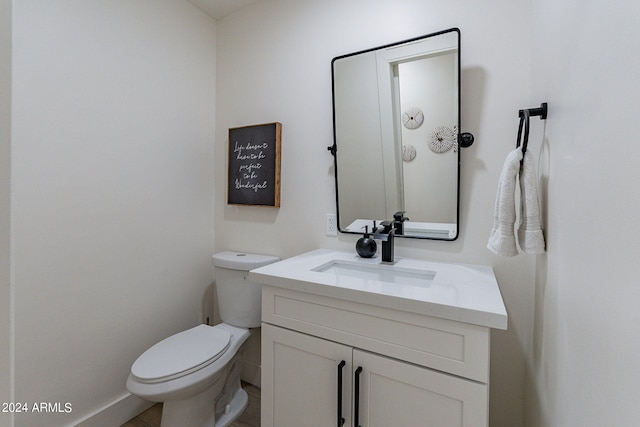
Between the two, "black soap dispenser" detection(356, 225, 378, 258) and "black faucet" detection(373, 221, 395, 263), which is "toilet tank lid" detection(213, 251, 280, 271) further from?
"black faucet" detection(373, 221, 395, 263)

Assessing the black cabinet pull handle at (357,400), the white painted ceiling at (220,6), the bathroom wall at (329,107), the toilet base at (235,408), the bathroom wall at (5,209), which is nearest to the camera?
the bathroom wall at (5,209)

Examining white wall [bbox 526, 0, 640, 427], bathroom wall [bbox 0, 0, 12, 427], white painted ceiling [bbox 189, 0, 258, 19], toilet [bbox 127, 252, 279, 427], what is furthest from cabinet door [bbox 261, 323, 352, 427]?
white painted ceiling [bbox 189, 0, 258, 19]

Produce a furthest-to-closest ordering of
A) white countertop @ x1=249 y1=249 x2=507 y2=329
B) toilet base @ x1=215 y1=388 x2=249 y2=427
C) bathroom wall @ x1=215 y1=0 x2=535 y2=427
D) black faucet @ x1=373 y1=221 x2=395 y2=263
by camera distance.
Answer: toilet base @ x1=215 y1=388 x2=249 y2=427
black faucet @ x1=373 y1=221 x2=395 y2=263
bathroom wall @ x1=215 y1=0 x2=535 y2=427
white countertop @ x1=249 y1=249 x2=507 y2=329

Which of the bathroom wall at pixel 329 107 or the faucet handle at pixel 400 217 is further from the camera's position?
the faucet handle at pixel 400 217

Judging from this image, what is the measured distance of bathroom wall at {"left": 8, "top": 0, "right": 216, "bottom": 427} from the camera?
47.3 inches

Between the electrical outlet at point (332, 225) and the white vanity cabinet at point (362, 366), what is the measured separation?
56 centimetres

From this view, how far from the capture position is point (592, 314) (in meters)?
0.51

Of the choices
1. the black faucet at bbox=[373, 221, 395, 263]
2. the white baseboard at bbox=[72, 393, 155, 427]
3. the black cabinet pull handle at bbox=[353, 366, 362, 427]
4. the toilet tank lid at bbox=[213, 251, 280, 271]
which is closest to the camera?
the black cabinet pull handle at bbox=[353, 366, 362, 427]

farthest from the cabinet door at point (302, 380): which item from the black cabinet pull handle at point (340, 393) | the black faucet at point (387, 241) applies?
the black faucet at point (387, 241)

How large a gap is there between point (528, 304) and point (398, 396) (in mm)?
665

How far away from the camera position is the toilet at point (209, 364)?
120cm

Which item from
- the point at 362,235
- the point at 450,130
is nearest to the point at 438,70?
the point at 450,130

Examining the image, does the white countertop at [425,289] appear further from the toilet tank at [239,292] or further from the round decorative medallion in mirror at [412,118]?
the round decorative medallion in mirror at [412,118]

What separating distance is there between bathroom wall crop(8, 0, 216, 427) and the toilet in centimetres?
31
